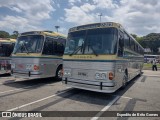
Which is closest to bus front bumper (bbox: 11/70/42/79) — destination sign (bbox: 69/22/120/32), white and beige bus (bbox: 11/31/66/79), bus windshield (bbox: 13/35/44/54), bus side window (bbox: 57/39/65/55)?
white and beige bus (bbox: 11/31/66/79)

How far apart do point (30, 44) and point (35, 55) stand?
0.93 meters

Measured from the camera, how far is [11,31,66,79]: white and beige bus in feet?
35.8

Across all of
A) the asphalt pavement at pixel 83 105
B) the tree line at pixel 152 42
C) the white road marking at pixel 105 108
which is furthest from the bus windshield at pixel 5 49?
the tree line at pixel 152 42

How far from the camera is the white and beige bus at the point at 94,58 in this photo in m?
7.68

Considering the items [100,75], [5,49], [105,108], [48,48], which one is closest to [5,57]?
[5,49]

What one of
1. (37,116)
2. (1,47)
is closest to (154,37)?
(1,47)

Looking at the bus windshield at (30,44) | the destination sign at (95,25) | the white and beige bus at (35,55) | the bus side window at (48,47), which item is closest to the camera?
the destination sign at (95,25)

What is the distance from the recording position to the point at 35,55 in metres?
10.9

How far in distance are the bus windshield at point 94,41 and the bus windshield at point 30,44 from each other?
2733 mm

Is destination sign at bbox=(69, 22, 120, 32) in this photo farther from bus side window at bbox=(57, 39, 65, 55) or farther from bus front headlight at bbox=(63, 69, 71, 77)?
bus side window at bbox=(57, 39, 65, 55)

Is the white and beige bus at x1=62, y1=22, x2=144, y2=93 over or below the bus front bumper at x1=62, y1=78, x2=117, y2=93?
over

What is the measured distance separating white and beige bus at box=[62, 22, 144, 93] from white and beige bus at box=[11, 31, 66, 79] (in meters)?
2.58

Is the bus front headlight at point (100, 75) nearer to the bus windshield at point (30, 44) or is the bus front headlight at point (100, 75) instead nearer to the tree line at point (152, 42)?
the bus windshield at point (30, 44)

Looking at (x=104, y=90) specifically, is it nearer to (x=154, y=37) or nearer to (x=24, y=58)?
(x=24, y=58)
